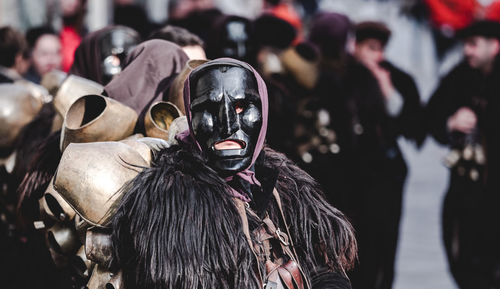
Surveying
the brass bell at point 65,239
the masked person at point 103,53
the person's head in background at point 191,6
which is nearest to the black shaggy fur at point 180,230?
the brass bell at point 65,239

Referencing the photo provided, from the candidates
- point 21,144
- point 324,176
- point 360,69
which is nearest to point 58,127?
point 21,144

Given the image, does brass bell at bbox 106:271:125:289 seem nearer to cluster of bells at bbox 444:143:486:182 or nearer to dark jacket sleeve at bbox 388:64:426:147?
cluster of bells at bbox 444:143:486:182

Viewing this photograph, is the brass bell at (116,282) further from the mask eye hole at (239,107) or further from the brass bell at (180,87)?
the brass bell at (180,87)

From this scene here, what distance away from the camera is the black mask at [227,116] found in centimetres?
300

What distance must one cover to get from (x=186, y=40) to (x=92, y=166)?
1.79 meters

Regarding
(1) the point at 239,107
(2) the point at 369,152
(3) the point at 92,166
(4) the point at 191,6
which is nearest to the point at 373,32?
(2) the point at 369,152

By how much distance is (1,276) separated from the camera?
5.64m

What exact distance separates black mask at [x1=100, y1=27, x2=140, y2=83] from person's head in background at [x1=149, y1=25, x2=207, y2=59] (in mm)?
196

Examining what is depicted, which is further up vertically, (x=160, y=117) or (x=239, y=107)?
(x=239, y=107)

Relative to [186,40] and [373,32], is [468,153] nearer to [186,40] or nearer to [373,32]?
[373,32]

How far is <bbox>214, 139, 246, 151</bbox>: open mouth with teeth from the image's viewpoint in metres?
3.00

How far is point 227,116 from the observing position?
2996mm

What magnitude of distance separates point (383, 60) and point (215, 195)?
4436mm

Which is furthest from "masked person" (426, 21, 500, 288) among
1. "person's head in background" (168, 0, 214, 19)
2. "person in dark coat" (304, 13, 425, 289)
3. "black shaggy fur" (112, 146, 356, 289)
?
"black shaggy fur" (112, 146, 356, 289)
